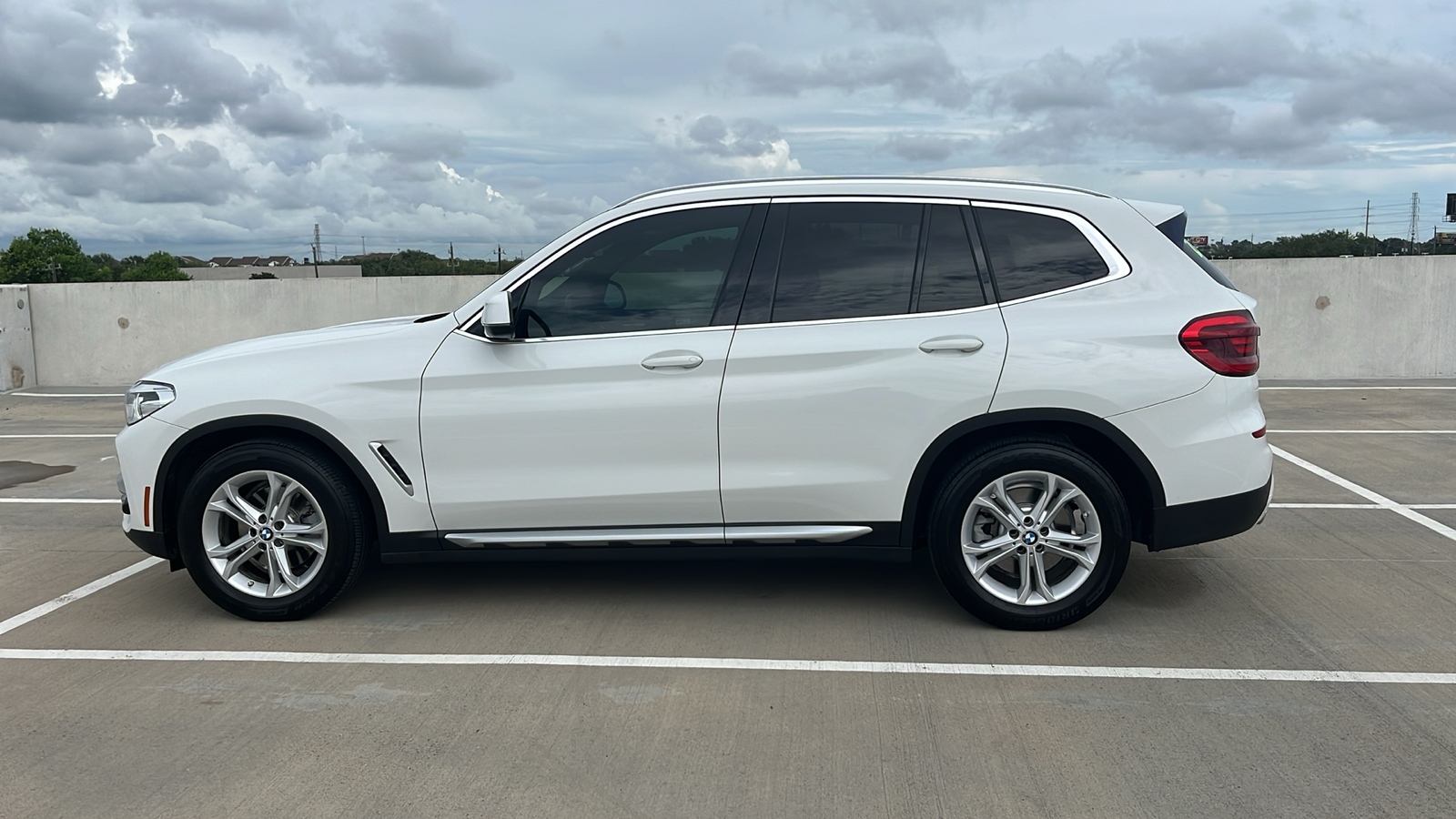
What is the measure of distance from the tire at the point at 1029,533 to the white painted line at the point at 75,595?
417cm

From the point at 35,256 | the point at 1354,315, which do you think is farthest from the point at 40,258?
the point at 1354,315

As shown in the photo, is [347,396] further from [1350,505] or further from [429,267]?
[429,267]

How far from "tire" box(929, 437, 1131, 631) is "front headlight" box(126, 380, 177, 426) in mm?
3378

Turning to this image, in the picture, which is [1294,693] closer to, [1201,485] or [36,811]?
[1201,485]

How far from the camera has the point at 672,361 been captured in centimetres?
468

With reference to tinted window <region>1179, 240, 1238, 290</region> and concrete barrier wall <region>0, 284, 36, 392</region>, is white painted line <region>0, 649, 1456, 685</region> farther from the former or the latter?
concrete barrier wall <region>0, 284, 36, 392</region>

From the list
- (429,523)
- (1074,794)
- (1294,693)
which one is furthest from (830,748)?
(429,523)

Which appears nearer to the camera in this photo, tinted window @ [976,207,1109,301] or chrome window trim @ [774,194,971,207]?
tinted window @ [976,207,1109,301]

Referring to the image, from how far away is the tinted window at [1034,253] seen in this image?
472 centimetres

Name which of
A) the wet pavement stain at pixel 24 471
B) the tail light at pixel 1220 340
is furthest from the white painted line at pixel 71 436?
the tail light at pixel 1220 340

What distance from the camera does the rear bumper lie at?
15.2 feet

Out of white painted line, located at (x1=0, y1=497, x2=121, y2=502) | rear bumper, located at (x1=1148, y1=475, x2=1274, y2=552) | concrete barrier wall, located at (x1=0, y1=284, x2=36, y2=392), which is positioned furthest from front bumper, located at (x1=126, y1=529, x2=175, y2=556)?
concrete barrier wall, located at (x1=0, y1=284, x2=36, y2=392)

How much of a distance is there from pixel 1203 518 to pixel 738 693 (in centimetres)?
209

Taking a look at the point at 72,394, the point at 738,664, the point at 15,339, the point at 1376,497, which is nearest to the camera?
the point at 738,664
